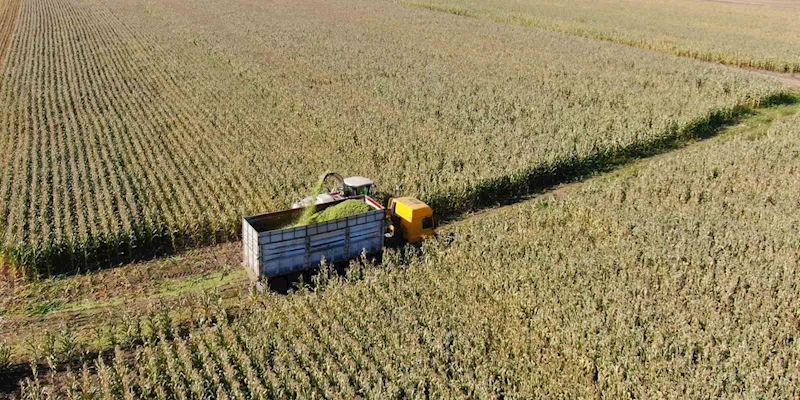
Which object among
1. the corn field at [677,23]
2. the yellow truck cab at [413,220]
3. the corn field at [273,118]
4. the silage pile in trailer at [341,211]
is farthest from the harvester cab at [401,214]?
the corn field at [677,23]

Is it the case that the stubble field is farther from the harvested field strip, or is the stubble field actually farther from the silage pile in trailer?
the harvested field strip

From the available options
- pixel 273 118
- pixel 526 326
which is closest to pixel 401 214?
pixel 526 326

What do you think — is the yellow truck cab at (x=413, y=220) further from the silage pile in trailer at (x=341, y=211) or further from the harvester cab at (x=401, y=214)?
the silage pile in trailer at (x=341, y=211)

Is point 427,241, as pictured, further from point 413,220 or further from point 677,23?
point 677,23

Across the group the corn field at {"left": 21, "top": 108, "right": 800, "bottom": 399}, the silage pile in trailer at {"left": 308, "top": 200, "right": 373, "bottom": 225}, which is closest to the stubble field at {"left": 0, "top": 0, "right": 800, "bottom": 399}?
the corn field at {"left": 21, "top": 108, "right": 800, "bottom": 399}

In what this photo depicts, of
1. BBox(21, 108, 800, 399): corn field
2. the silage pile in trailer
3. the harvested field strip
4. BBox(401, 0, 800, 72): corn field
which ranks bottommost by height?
BBox(21, 108, 800, 399): corn field

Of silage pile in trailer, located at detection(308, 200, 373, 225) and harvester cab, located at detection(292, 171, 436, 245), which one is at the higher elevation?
silage pile in trailer, located at detection(308, 200, 373, 225)
